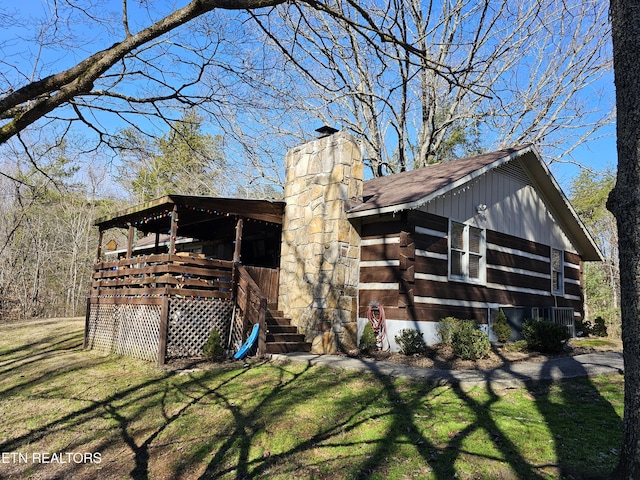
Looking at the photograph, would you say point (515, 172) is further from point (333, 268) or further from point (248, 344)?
point (248, 344)

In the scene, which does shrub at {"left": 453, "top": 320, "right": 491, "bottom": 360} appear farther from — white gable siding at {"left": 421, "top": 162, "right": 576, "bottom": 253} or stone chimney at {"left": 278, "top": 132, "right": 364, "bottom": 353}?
white gable siding at {"left": 421, "top": 162, "right": 576, "bottom": 253}

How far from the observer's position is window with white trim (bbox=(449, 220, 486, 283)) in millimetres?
12094

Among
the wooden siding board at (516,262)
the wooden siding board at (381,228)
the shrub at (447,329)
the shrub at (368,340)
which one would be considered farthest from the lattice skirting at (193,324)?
the wooden siding board at (516,262)

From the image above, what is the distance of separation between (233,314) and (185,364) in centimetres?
179

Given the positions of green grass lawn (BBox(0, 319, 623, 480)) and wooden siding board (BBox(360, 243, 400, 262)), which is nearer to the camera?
green grass lawn (BBox(0, 319, 623, 480))

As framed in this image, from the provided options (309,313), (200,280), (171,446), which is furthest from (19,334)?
(171,446)

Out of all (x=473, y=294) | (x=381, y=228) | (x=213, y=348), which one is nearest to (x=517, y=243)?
Answer: (x=473, y=294)

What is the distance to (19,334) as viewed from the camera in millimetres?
17172

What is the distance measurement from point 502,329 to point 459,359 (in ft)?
8.98

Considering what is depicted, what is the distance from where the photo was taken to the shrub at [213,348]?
33.1 ft

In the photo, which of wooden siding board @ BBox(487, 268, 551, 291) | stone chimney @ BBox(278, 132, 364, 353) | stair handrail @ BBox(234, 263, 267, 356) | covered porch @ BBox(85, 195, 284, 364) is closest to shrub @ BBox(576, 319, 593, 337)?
wooden siding board @ BBox(487, 268, 551, 291)

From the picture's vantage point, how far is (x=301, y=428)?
19.0ft

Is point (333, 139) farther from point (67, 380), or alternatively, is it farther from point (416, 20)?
point (416, 20)

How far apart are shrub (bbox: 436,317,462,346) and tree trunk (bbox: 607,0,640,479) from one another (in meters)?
7.21
